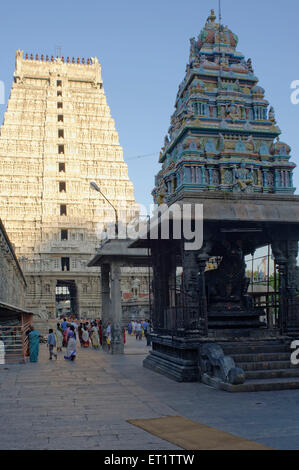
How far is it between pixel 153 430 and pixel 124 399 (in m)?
3.17

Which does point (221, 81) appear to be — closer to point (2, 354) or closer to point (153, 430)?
point (2, 354)

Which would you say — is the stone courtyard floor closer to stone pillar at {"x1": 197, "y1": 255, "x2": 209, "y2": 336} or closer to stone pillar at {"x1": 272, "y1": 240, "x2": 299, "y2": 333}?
stone pillar at {"x1": 197, "y1": 255, "x2": 209, "y2": 336}

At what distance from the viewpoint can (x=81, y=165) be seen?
6538 centimetres

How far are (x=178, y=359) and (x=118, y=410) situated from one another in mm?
4418

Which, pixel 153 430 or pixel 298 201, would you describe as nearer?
pixel 153 430

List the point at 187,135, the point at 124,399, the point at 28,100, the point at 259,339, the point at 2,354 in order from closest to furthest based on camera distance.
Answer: the point at 124,399 < the point at 259,339 < the point at 187,135 < the point at 2,354 < the point at 28,100

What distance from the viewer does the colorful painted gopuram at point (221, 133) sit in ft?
59.7

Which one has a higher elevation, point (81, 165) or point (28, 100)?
point (28, 100)

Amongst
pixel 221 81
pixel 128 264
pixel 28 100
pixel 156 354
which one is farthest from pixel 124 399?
pixel 28 100

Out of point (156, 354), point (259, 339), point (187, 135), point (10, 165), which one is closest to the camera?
point (259, 339)

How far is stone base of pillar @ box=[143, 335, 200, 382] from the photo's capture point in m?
12.9

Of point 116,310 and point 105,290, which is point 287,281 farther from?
point 105,290

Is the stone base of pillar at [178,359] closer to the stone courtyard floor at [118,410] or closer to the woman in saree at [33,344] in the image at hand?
the stone courtyard floor at [118,410]

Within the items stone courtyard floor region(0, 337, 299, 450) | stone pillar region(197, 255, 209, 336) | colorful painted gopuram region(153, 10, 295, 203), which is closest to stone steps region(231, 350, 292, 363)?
A: stone courtyard floor region(0, 337, 299, 450)
